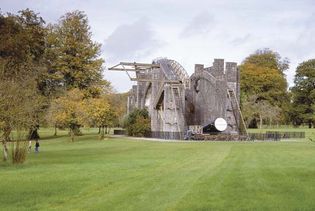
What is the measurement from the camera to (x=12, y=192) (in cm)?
1446

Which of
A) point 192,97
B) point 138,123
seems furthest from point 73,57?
point 192,97

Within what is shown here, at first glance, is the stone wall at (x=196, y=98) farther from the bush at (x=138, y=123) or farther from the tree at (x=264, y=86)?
the tree at (x=264, y=86)

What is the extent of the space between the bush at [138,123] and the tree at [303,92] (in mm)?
37511

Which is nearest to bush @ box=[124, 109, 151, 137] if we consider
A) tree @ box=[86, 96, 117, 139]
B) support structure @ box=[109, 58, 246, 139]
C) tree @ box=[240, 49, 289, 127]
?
support structure @ box=[109, 58, 246, 139]

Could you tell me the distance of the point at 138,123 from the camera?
67625 mm

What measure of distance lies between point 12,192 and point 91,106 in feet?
143

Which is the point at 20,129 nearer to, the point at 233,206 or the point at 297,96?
the point at 233,206

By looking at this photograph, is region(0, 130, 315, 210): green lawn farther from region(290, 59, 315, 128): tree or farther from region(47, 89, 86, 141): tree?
region(290, 59, 315, 128): tree

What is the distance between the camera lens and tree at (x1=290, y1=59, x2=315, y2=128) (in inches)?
3735

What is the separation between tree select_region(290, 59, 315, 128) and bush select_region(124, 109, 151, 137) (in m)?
37.5

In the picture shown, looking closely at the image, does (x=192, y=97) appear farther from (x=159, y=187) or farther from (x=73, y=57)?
(x=159, y=187)

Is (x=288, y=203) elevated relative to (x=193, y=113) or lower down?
lower down

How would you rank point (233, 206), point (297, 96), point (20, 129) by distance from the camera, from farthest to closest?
point (297, 96), point (20, 129), point (233, 206)

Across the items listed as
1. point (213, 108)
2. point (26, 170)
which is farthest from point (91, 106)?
point (26, 170)
